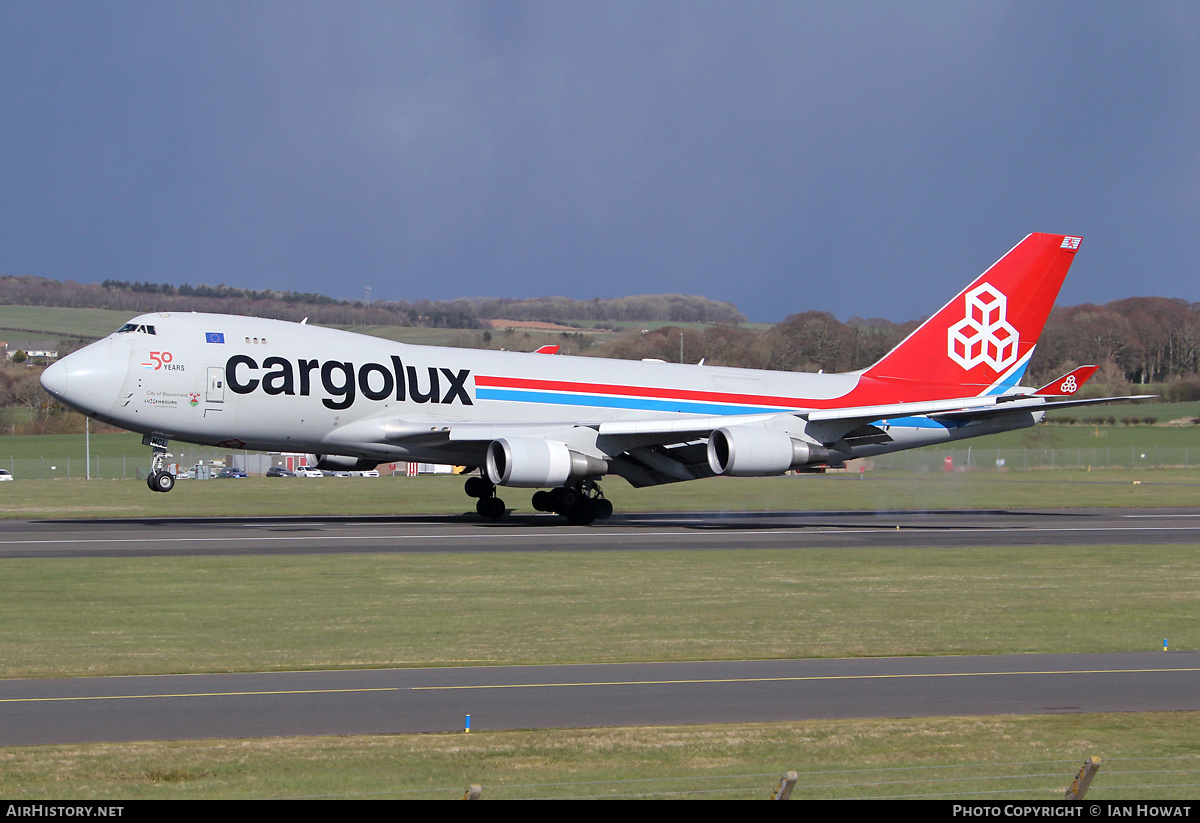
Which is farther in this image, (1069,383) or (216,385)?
(1069,383)

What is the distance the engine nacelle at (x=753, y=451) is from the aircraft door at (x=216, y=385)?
1347 cm

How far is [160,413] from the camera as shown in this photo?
106 ft

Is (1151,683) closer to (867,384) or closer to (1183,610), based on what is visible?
(1183,610)

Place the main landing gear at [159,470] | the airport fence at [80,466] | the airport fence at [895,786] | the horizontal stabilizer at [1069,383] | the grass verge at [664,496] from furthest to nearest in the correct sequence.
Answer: the airport fence at [80,466]
the grass verge at [664,496]
the horizontal stabilizer at [1069,383]
the main landing gear at [159,470]
the airport fence at [895,786]

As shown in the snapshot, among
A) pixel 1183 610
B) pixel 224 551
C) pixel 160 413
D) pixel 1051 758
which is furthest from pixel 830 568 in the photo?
pixel 160 413

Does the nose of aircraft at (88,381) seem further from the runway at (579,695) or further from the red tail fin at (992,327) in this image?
the red tail fin at (992,327)

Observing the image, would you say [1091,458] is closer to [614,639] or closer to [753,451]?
[753,451]

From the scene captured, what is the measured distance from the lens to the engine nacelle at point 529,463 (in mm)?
32969

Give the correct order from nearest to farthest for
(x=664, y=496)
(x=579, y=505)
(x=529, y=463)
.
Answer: (x=529, y=463)
(x=579, y=505)
(x=664, y=496)

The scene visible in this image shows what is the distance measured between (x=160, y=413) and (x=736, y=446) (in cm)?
1551

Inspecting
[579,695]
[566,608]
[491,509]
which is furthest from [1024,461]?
[579,695]

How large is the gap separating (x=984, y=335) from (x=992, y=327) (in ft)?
1.25

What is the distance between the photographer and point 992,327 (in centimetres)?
4253

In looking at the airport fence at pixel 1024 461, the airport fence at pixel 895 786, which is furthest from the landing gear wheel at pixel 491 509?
the airport fence at pixel 1024 461
